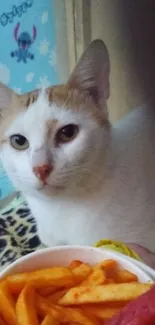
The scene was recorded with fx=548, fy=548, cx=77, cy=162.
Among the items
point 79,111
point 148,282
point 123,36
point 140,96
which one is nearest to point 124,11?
point 123,36

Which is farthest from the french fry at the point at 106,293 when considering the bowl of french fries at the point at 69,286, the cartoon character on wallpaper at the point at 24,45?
the cartoon character on wallpaper at the point at 24,45

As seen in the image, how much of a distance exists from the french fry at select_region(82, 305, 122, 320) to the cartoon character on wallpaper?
999 mm

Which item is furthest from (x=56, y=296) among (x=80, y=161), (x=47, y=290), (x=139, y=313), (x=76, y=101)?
(x=76, y=101)

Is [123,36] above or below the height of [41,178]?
above

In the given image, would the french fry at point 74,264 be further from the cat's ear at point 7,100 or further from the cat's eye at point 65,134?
the cat's ear at point 7,100

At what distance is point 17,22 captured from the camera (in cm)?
155

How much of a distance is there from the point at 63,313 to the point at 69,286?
0.05m

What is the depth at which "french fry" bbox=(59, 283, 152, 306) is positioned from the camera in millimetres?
712

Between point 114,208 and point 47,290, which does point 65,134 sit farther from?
point 47,290

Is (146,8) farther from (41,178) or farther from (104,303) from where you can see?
(104,303)

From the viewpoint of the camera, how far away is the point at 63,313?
2.41 feet

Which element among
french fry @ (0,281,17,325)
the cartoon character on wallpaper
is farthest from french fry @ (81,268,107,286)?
the cartoon character on wallpaper

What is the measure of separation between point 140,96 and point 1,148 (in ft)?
2.09

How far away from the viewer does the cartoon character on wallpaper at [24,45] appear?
1578 mm
